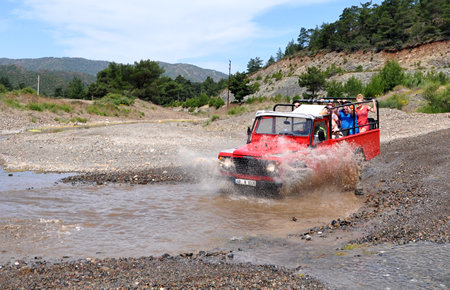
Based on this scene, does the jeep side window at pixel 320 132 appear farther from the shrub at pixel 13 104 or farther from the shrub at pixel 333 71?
the shrub at pixel 333 71

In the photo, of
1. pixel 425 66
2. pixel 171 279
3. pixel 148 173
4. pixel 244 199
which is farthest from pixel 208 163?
pixel 425 66

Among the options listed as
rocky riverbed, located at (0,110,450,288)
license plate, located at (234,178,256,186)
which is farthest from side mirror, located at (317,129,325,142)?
license plate, located at (234,178,256,186)

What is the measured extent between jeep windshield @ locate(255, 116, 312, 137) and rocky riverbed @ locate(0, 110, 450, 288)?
1.54 m

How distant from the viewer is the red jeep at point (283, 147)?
8.80m

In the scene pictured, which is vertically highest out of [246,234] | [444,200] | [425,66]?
[425,66]

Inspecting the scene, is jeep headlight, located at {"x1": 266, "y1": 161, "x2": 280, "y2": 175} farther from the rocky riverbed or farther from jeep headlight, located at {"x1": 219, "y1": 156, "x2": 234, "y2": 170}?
the rocky riverbed

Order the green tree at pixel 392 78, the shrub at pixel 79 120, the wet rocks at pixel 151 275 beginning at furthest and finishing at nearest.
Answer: the shrub at pixel 79 120, the green tree at pixel 392 78, the wet rocks at pixel 151 275

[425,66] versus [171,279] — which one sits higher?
[425,66]

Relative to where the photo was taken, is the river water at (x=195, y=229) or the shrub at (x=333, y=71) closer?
the river water at (x=195, y=229)

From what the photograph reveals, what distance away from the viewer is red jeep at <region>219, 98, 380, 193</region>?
8.80m

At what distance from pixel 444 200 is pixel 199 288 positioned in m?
5.18

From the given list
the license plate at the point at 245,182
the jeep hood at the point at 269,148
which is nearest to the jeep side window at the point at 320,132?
the jeep hood at the point at 269,148

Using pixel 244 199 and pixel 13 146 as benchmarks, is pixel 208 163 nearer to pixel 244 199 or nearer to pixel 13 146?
pixel 244 199

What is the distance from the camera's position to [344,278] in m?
4.71
